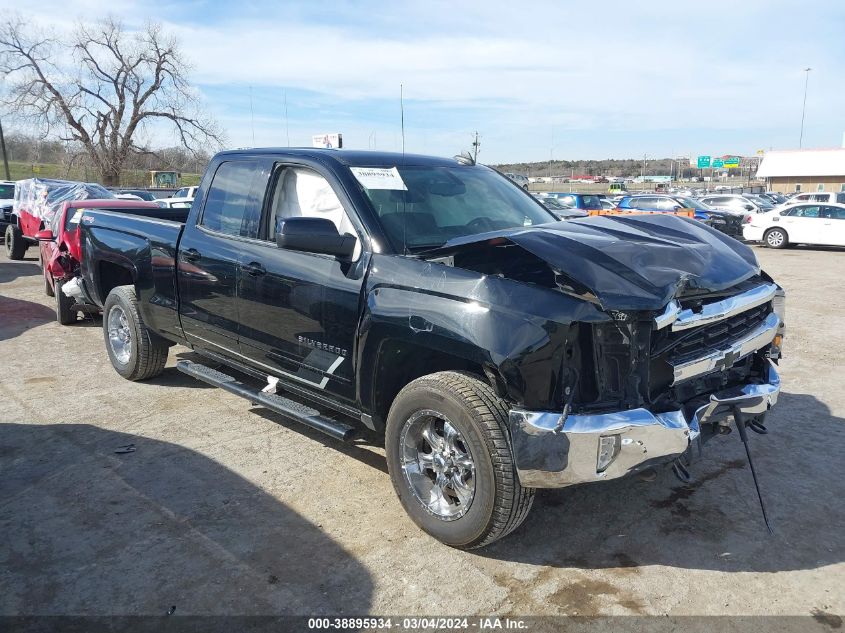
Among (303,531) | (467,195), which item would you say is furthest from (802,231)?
(303,531)

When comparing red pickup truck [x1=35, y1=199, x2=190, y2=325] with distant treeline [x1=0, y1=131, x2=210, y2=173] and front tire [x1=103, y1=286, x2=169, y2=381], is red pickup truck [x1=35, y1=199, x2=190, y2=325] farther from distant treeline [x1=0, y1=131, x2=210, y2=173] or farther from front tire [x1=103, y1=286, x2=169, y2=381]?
distant treeline [x1=0, y1=131, x2=210, y2=173]

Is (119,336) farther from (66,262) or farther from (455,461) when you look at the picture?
(455,461)

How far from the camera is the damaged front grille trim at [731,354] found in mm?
3205

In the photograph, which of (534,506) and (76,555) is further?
(534,506)

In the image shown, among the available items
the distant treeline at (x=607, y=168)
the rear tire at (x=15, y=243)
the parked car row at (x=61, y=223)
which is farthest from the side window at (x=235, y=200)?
the distant treeline at (x=607, y=168)

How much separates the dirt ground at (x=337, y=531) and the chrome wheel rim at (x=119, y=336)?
0.83m

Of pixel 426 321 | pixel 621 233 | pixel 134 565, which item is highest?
pixel 621 233

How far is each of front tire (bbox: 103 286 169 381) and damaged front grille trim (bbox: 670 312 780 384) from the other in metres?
4.35

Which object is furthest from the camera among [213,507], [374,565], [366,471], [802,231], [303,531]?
[802,231]

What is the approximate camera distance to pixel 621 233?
3764 millimetres

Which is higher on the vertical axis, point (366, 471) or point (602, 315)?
point (602, 315)

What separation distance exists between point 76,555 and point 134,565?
331 millimetres

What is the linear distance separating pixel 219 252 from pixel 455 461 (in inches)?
91.8

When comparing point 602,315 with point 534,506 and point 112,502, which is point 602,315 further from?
point 112,502
